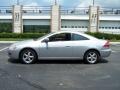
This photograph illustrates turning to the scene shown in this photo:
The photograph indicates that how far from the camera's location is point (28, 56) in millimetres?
14344

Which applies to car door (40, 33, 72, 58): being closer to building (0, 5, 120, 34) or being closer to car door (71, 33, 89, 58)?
car door (71, 33, 89, 58)

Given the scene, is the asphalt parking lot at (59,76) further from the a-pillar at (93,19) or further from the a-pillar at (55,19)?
the a-pillar at (55,19)

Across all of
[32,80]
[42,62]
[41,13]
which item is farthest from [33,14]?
[32,80]

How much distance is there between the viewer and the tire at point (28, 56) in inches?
564

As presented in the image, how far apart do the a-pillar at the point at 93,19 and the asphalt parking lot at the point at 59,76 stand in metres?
48.1

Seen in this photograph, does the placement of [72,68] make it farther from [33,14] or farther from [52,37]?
[33,14]

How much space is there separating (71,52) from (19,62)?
232 centimetres

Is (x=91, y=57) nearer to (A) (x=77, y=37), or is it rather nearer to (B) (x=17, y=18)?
(A) (x=77, y=37)

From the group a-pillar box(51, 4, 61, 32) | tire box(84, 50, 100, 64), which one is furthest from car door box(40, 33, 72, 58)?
a-pillar box(51, 4, 61, 32)

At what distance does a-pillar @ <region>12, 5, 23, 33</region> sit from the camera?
2475 inches

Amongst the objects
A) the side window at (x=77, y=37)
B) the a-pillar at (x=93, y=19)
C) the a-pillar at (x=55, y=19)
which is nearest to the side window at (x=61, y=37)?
the side window at (x=77, y=37)

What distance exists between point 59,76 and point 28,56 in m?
3.39

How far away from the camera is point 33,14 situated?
211 ft

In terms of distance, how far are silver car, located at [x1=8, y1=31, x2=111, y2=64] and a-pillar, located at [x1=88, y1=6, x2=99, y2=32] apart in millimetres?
48277
